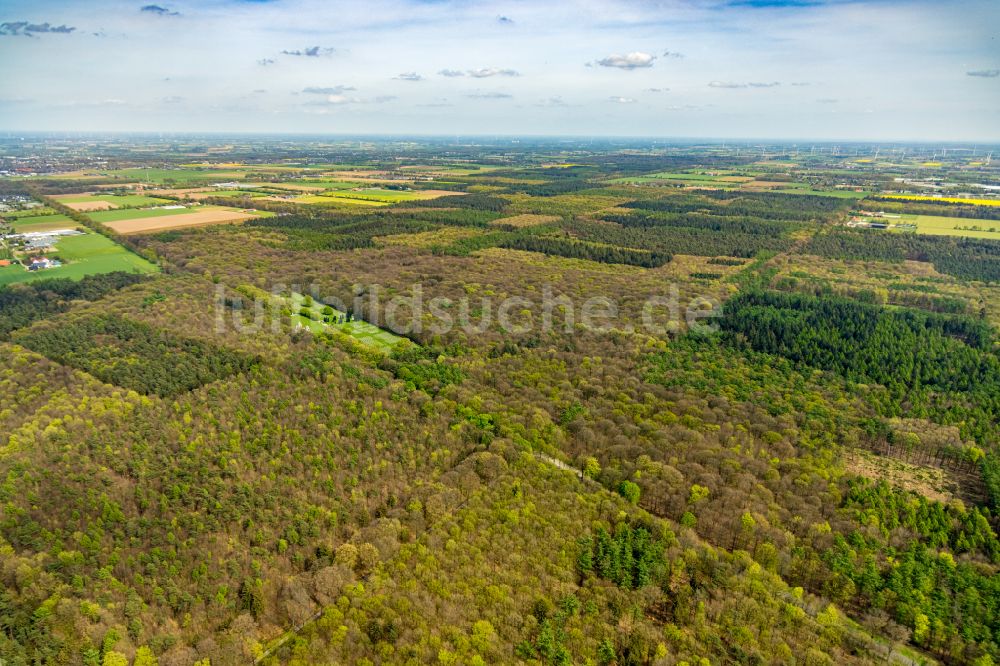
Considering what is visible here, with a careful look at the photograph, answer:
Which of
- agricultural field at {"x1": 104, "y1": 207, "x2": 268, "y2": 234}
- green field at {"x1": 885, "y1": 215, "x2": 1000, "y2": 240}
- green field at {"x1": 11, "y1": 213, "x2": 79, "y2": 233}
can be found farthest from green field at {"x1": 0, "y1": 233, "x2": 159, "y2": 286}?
green field at {"x1": 885, "y1": 215, "x2": 1000, "y2": 240}

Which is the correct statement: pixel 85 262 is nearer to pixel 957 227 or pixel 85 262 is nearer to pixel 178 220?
pixel 178 220

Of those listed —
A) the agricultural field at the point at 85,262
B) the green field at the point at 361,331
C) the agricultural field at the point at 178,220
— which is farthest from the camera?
the agricultural field at the point at 178,220

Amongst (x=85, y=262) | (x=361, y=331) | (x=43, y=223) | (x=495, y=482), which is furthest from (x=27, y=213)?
(x=495, y=482)

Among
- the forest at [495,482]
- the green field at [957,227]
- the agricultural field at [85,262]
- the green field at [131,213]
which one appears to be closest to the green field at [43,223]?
the green field at [131,213]

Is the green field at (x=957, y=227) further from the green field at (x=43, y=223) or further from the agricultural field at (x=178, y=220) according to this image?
the green field at (x=43, y=223)

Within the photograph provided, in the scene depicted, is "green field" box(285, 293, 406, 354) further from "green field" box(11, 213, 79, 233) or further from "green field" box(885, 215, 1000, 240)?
"green field" box(885, 215, 1000, 240)

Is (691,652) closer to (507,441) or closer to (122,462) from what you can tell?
(507,441)
